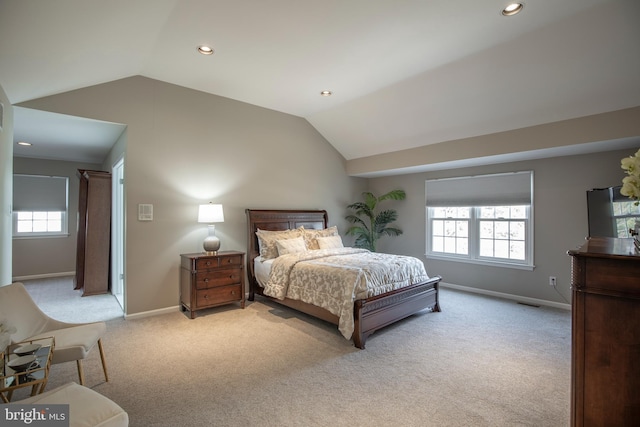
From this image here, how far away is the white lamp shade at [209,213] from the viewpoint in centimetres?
419

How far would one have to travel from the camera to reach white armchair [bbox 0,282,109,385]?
201 cm

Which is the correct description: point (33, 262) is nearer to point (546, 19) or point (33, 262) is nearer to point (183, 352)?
point (183, 352)

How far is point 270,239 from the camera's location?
4707mm

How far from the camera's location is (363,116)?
16.8 feet


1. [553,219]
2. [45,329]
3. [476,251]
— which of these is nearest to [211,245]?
[45,329]

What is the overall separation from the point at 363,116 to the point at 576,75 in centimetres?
275

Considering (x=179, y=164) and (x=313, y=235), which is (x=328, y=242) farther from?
(x=179, y=164)

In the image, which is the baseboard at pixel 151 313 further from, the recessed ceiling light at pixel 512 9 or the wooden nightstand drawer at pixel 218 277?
the recessed ceiling light at pixel 512 9

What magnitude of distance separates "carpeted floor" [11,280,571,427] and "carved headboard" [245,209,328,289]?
1.20 m

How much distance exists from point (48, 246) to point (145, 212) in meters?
4.08

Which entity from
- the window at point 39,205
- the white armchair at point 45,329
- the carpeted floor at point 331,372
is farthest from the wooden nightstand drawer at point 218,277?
the window at point 39,205

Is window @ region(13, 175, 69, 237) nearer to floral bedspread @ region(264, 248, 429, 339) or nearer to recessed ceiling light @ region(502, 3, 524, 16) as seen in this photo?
floral bedspread @ region(264, 248, 429, 339)

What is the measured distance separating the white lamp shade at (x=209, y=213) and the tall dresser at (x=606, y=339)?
3.85 m

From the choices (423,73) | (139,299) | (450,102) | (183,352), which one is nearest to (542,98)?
(450,102)
